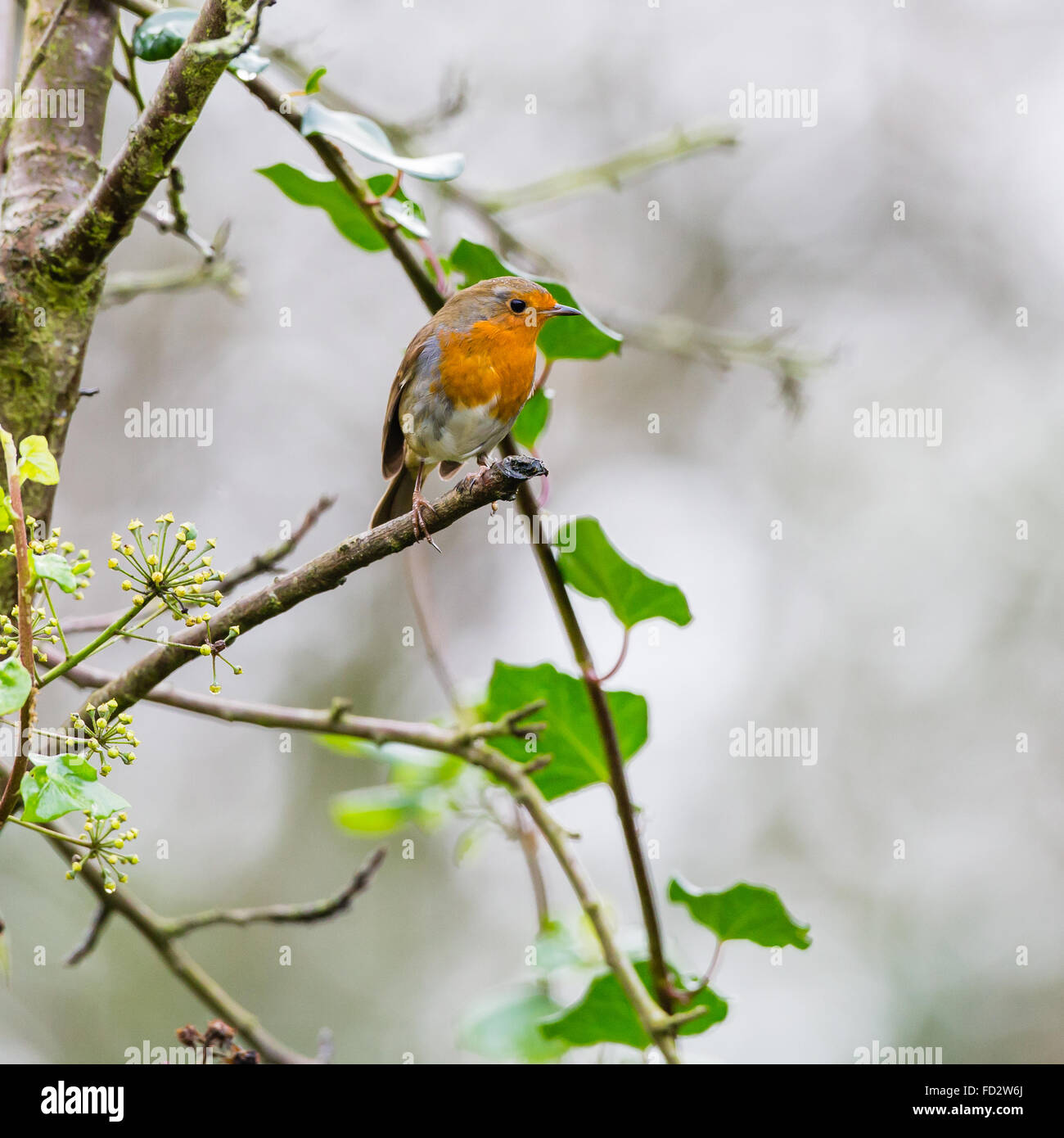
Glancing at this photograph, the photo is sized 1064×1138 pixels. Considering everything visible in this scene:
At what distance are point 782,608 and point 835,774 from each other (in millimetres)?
1424

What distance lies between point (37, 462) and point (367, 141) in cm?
82

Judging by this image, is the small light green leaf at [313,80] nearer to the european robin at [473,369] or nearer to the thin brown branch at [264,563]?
the european robin at [473,369]

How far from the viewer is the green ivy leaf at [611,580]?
1.88m

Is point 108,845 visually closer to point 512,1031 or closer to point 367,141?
point 367,141

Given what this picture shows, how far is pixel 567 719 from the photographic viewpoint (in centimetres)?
199

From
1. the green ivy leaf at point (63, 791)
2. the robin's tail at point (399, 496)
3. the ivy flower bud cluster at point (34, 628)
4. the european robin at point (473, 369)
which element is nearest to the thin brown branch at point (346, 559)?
the ivy flower bud cluster at point (34, 628)

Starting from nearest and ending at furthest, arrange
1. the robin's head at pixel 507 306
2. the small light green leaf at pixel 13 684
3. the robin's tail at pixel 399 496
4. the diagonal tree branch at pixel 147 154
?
the small light green leaf at pixel 13 684 < the diagonal tree branch at pixel 147 154 < the robin's head at pixel 507 306 < the robin's tail at pixel 399 496

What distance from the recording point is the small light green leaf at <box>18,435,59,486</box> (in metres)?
1.00

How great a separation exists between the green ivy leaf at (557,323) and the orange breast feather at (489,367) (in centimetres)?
10
